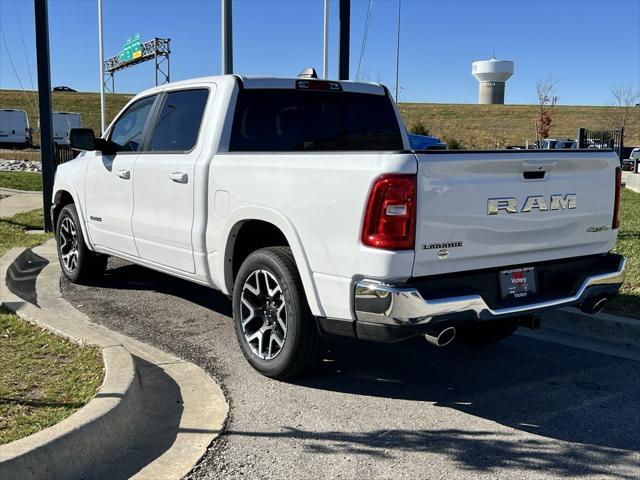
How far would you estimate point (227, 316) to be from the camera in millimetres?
6191

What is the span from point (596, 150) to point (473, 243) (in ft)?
4.01

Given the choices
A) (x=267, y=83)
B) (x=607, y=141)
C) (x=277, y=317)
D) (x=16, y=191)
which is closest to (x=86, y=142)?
(x=267, y=83)

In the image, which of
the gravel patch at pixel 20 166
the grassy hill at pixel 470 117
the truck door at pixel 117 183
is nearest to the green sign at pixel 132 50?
the grassy hill at pixel 470 117

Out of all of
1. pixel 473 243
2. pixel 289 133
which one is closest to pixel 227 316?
pixel 289 133

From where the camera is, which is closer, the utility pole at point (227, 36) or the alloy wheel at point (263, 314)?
the alloy wheel at point (263, 314)

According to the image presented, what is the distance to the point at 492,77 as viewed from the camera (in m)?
115

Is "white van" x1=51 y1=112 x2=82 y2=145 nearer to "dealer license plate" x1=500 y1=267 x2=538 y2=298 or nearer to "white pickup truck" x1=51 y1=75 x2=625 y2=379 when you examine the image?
"white pickup truck" x1=51 y1=75 x2=625 y2=379

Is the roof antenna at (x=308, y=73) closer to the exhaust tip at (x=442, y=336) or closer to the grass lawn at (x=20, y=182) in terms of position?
the exhaust tip at (x=442, y=336)

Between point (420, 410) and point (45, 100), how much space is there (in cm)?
822

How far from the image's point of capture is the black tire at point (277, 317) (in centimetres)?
423

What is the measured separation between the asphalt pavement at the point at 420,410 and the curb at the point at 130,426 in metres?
0.15

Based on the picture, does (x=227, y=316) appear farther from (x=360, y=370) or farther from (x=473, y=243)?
(x=473, y=243)

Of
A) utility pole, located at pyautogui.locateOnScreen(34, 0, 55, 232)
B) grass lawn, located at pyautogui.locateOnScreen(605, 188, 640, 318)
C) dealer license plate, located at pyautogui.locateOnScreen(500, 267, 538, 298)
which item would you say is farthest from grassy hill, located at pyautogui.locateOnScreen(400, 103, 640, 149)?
dealer license plate, located at pyautogui.locateOnScreen(500, 267, 538, 298)

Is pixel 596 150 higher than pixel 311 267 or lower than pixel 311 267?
higher
